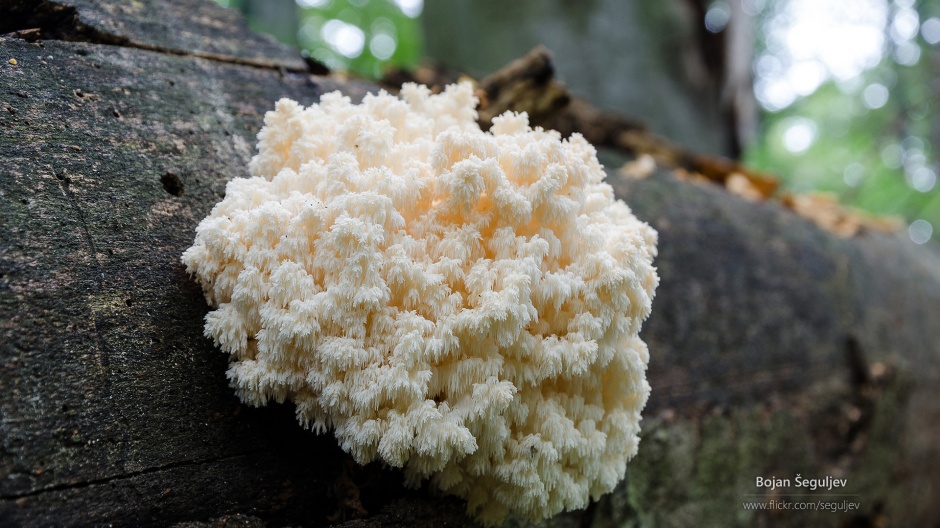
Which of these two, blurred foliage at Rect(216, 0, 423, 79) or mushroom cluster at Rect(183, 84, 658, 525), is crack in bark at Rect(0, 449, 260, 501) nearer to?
mushroom cluster at Rect(183, 84, 658, 525)

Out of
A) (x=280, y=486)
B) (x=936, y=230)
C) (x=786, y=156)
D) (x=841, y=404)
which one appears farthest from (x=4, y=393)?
(x=936, y=230)

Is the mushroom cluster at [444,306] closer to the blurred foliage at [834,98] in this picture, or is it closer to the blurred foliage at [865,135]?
the blurred foliage at [834,98]

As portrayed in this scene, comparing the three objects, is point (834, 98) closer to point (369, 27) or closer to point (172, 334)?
point (369, 27)

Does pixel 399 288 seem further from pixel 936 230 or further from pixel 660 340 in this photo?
pixel 936 230

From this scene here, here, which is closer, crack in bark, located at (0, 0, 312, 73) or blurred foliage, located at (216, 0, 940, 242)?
crack in bark, located at (0, 0, 312, 73)

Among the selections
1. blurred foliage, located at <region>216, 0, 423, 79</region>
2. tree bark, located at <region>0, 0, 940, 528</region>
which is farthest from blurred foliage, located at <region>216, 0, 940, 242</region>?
tree bark, located at <region>0, 0, 940, 528</region>

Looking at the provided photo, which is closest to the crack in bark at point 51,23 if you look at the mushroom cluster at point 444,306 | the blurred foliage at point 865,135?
the mushroom cluster at point 444,306

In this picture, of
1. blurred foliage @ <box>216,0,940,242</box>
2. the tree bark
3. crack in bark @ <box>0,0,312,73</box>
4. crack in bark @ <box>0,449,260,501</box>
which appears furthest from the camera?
blurred foliage @ <box>216,0,940,242</box>
